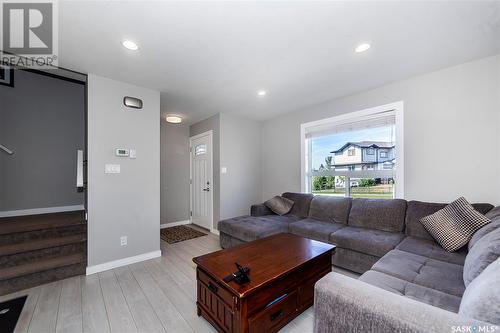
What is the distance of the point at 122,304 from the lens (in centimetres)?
195

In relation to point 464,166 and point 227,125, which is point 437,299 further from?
point 227,125

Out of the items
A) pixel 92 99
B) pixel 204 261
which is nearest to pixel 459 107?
pixel 204 261

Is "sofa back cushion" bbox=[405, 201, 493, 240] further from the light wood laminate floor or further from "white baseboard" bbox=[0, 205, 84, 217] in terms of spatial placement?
"white baseboard" bbox=[0, 205, 84, 217]

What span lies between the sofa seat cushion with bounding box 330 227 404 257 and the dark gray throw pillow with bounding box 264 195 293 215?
45.4 inches

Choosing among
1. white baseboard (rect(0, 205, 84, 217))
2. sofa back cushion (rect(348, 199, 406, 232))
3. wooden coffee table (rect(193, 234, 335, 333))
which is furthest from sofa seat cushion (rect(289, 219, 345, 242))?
white baseboard (rect(0, 205, 84, 217))

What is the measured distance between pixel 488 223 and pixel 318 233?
1.59 m

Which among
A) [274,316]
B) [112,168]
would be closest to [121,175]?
[112,168]

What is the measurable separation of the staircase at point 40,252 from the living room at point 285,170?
2cm

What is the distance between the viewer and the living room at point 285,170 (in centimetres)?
152

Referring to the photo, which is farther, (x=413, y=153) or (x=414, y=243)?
(x=413, y=153)

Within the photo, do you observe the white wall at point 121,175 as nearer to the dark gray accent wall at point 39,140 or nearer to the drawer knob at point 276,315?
the dark gray accent wall at point 39,140

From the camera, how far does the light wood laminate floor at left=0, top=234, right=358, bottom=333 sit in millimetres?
1675

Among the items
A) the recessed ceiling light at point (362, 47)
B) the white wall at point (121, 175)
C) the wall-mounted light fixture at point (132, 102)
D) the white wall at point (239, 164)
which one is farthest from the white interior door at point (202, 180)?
the recessed ceiling light at point (362, 47)

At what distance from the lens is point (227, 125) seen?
429 centimetres
